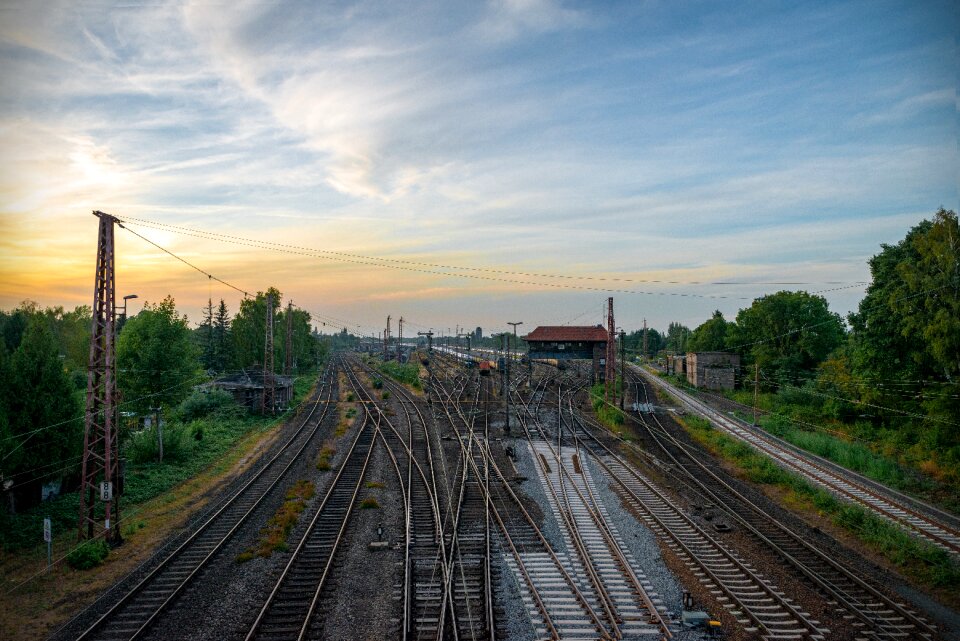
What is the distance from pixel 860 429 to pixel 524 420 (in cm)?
2013

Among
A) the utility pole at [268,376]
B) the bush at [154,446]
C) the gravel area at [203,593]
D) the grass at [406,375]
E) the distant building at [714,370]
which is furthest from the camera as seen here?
the grass at [406,375]

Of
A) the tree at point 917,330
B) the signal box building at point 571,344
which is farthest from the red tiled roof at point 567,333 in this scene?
the tree at point 917,330

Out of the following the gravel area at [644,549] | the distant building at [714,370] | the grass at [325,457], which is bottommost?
the gravel area at [644,549]

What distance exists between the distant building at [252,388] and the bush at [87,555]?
24.5 meters

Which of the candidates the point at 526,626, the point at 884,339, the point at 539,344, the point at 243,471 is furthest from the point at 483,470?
the point at 539,344

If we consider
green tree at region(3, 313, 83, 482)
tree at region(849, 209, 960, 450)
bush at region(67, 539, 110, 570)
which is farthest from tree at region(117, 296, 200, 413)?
tree at region(849, 209, 960, 450)

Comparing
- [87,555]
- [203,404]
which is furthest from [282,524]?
[203,404]

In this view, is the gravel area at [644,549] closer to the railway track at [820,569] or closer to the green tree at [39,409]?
the railway track at [820,569]

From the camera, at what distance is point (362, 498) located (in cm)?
2075

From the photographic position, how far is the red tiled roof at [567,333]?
6300 centimetres

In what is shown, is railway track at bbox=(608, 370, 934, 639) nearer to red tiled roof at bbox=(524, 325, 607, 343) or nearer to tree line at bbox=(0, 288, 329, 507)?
tree line at bbox=(0, 288, 329, 507)

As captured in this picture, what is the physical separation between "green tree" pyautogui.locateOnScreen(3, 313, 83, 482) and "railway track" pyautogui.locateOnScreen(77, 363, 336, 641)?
5.73m

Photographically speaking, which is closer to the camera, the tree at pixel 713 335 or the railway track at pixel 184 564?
the railway track at pixel 184 564

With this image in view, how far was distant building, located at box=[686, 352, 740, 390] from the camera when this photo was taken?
190 feet
